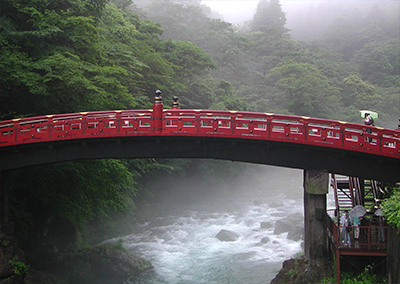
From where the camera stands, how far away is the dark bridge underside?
19094 mm

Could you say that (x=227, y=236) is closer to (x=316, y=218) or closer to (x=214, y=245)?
(x=214, y=245)

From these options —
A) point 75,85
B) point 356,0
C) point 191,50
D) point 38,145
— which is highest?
point 356,0

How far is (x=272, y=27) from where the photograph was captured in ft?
270

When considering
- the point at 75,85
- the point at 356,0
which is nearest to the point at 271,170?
the point at 75,85

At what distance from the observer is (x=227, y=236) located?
117 feet

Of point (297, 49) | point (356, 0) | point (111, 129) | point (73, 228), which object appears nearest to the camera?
point (111, 129)

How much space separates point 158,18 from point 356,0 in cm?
6684

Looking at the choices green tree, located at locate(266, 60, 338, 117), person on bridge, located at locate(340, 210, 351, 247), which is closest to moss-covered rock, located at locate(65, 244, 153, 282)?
person on bridge, located at locate(340, 210, 351, 247)

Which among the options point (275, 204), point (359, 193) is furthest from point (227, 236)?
point (359, 193)

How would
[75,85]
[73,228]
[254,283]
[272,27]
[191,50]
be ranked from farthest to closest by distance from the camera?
[272,27] < [191,50] < [73,228] < [254,283] < [75,85]

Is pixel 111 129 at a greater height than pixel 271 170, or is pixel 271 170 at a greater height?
pixel 111 129

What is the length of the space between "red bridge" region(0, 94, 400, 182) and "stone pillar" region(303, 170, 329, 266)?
25.8 inches

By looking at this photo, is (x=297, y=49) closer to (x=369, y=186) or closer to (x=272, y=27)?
(x=272, y=27)

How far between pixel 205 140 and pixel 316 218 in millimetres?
6398
